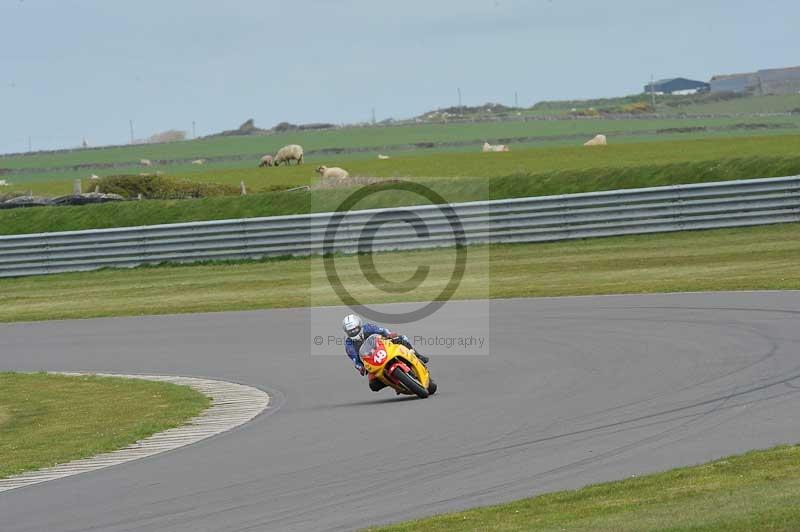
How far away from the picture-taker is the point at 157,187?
143 feet

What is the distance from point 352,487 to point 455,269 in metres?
18.6

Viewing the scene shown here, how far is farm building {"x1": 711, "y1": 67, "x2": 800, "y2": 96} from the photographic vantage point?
12527 centimetres

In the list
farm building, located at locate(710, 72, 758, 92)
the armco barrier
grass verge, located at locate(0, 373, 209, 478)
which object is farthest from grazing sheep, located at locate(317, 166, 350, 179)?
farm building, located at locate(710, 72, 758, 92)

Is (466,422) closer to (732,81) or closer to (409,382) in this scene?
(409,382)

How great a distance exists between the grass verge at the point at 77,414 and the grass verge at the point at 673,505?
5.35m

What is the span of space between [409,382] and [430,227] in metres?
16.7

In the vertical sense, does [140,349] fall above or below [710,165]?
below

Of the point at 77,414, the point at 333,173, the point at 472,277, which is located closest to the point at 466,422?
the point at 77,414

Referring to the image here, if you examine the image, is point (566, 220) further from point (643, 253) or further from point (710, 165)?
point (710, 165)

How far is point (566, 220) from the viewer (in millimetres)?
30578

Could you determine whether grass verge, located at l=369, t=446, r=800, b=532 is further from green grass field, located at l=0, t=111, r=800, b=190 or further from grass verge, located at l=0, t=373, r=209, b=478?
green grass field, located at l=0, t=111, r=800, b=190

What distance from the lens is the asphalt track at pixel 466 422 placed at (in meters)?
9.38

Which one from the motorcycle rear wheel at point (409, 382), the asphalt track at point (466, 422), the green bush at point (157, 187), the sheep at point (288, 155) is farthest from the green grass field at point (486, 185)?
the motorcycle rear wheel at point (409, 382)

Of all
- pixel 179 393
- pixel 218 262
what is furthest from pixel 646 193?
pixel 179 393
